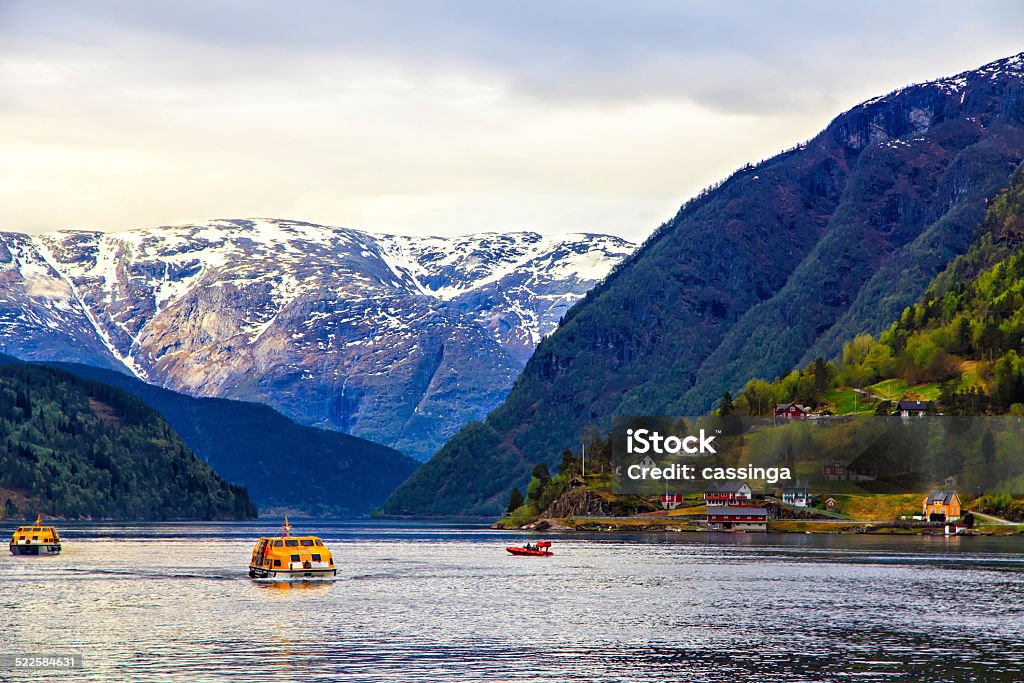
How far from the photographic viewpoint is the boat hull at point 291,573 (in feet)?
620

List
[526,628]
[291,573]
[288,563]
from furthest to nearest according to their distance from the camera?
[288,563] < [291,573] < [526,628]

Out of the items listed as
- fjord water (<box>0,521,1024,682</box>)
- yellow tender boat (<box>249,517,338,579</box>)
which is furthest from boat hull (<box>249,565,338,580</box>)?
fjord water (<box>0,521,1024,682</box>)

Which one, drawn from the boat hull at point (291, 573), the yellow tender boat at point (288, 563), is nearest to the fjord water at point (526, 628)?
the boat hull at point (291, 573)

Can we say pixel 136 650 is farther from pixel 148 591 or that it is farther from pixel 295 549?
pixel 295 549

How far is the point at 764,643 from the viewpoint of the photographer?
123 m

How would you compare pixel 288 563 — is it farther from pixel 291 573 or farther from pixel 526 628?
pixel 526 628

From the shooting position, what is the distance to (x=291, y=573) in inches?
7436

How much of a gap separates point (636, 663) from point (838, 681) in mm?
14785

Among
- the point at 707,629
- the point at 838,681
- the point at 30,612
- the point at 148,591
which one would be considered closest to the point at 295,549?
the point at 148,591

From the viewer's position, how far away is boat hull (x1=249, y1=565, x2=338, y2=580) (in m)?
189

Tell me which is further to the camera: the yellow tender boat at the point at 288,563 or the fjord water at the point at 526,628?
the yellow tender boat at the point at 288,563

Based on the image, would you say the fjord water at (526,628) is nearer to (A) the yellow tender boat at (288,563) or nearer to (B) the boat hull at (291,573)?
(B) the boat hull at (291,573)

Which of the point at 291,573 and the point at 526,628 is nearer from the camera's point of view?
the point at 526,628

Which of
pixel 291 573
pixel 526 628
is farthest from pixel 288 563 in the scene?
pixel 526 628
